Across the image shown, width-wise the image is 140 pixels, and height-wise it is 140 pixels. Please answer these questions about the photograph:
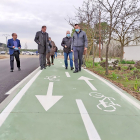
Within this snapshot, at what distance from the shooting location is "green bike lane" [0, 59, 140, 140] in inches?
97.0

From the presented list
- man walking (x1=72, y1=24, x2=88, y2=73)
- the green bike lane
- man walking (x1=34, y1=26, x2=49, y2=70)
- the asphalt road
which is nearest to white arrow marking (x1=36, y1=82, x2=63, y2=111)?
the green bike lane

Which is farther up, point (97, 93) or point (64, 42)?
point (64, 42)

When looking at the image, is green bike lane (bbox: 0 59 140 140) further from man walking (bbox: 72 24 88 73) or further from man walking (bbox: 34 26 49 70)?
man walking (bbox: 34 26 49 70)

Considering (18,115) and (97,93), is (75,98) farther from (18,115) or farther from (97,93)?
(18,115)

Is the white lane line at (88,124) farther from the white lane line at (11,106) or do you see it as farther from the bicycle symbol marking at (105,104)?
the white lane line at (11,106)

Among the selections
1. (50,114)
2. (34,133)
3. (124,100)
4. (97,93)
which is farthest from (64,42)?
(34,133)

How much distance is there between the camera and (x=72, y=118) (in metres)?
3.01

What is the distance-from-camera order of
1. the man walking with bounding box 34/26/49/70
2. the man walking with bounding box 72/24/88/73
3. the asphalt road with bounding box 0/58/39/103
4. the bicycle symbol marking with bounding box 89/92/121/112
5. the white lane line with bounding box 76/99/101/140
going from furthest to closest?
the man walking with bounding box 34/26/49/70, the man walking with bounding box 72/24/88/73, the asphalt road with bounding box 0/58/39/103, the bicycle symbol marking with bounding box 89/92/121/112, the white lane line with bounding box 76/99/101/140

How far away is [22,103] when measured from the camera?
12.0 ft

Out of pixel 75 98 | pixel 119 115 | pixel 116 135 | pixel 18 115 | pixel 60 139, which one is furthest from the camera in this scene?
pixel 75 98

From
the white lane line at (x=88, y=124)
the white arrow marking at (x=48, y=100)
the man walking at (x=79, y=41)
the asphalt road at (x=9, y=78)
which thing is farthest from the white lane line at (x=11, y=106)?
the man walking at (x=79, y=41)

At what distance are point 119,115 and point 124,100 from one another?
105 centimetres

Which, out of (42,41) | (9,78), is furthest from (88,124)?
(42,41)

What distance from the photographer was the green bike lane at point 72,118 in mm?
2465
